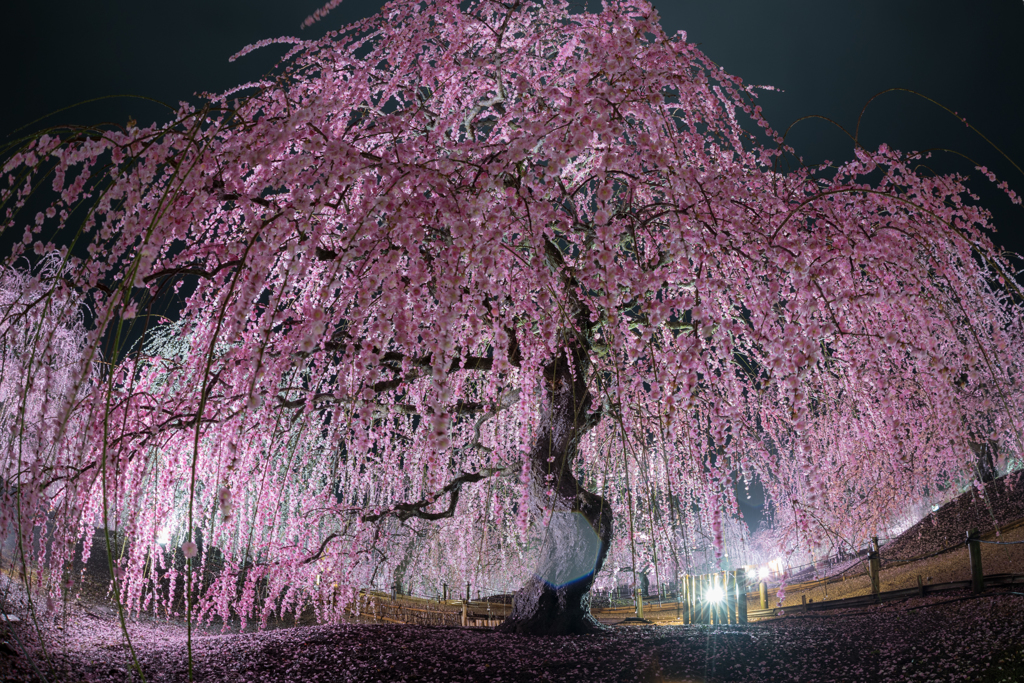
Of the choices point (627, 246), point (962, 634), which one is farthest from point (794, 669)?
point (627, 246)

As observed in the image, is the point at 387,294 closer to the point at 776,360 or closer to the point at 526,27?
the point at 776,360

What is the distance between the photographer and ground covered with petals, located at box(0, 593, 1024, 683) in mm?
4066

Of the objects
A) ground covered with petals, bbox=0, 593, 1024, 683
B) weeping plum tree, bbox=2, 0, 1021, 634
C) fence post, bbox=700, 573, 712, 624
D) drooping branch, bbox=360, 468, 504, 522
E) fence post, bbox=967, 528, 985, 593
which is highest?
weeping plum tree, bbox=2, 0, 1021, 634

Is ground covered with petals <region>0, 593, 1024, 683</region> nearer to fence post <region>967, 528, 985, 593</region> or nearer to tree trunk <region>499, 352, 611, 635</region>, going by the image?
tree trunk <region>499, 352, 611, 635</region>

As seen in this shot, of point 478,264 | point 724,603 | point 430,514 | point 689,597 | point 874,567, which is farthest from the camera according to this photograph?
point 874,567

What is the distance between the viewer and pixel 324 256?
3893 mm

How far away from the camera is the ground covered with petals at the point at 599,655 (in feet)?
13.3

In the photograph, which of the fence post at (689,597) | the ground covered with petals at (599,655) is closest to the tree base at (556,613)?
the ground covered with petals at (599,655)

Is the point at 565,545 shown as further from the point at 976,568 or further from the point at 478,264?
the point at 976,568

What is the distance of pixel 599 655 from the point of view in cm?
454

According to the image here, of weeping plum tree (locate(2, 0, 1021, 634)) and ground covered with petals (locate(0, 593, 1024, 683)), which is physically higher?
weeping plum tree (locate(2, 0, 1021, 634))

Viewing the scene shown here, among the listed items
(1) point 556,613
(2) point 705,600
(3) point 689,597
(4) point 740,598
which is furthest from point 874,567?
(1) point 556,613

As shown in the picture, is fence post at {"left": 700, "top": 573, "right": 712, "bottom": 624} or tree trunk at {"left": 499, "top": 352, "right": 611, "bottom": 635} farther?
fence post at {"left": 700, "top": 573, "right": 712, "bottom": 624}

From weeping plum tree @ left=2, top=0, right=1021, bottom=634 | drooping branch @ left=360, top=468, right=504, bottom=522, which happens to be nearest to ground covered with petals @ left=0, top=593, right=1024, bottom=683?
weeping plum tree @ left=2, top=0, right=1021, bottom=634
